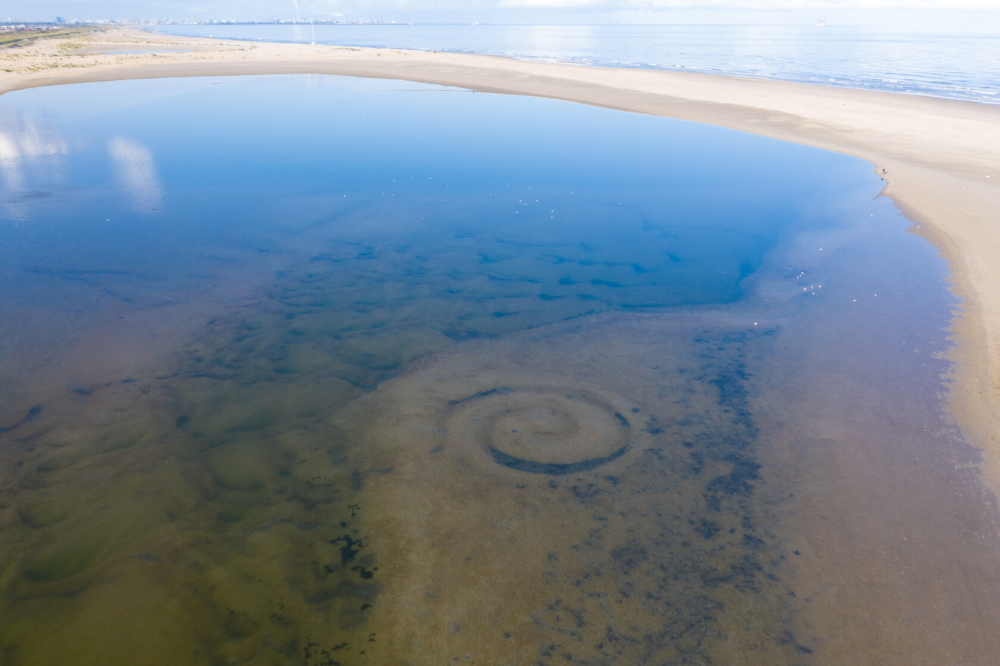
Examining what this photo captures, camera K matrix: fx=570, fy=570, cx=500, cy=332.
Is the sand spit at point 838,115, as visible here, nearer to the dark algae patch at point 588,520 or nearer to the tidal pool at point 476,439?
the tidal pool at point 476,439

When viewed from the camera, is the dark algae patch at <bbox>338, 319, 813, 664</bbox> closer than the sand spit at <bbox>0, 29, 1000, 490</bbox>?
Yes

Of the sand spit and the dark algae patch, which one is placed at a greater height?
the sand spit

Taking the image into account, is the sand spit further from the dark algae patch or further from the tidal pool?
the dark algae patch

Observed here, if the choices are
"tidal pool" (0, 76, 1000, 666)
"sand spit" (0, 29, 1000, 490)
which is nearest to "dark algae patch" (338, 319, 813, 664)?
"tidal pool" (0, 76, 1000, 666)

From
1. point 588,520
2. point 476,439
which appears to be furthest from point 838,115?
point 588,520

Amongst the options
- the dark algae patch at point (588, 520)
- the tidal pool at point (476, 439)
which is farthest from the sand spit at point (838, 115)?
the dark algae patch at point (588, 520)

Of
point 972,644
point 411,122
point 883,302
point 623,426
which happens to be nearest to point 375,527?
point 623,426

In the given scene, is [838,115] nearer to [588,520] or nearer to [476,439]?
[476,439]
